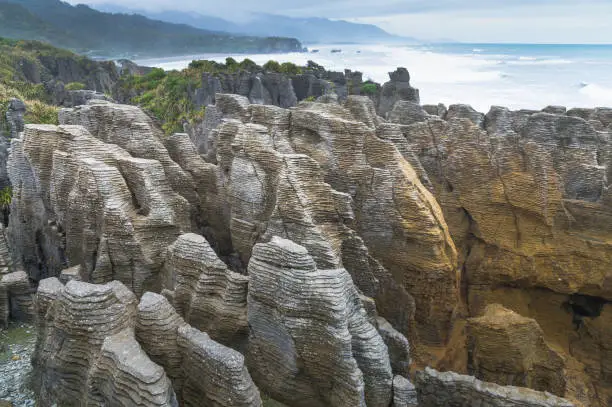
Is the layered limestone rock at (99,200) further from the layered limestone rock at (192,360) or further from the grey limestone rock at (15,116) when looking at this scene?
the grey limestone rock at (15,116)

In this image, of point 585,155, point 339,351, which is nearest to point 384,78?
point 585,155

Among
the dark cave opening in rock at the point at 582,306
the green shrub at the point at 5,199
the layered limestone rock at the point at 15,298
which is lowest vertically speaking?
the dark cave opening in rock at the point at 582,306

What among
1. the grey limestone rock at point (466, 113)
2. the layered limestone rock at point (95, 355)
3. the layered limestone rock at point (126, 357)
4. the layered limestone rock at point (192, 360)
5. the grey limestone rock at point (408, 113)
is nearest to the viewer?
the layered limestone rock at point (95, 355)

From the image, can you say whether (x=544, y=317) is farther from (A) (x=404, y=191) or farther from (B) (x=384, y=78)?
(B) (x=384, y=78)

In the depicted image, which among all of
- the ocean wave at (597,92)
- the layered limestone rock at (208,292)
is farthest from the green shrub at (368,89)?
the ocean wave at (597,92)

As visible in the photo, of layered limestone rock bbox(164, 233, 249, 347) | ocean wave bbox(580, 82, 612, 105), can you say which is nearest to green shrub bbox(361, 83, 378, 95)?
layered limestone rock bbox(164, 233, 249, 347)

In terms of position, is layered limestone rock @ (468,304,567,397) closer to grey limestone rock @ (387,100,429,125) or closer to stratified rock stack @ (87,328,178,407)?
stratified rock stack @ (87,328,178,407)
